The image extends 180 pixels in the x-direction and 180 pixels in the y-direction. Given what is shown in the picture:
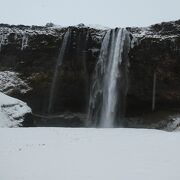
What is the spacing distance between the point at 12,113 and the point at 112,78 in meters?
8.97

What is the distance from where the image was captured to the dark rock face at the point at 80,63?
27.2 meters

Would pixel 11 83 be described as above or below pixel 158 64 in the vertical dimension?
below

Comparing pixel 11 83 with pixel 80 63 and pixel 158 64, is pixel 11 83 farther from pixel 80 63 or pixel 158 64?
pixel 158 64

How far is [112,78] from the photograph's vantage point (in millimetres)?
28234
